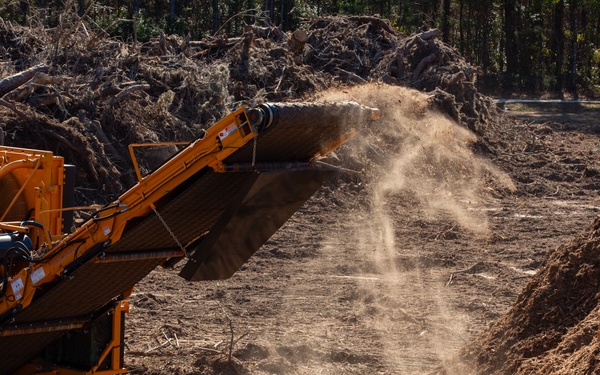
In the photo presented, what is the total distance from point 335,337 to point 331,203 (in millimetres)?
6739

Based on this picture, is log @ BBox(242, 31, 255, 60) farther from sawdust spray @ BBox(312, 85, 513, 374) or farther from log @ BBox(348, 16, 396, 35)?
log @ BBox(348, 16, 396, 35)

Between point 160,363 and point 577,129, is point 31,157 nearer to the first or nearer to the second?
point 160,363

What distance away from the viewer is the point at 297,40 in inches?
793

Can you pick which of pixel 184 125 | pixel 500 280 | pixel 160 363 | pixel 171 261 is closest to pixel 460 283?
pixel 500 280

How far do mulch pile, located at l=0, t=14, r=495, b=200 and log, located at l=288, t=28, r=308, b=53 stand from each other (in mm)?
25

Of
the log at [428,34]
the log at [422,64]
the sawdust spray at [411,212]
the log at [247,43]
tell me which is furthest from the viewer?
the log at [428,34]

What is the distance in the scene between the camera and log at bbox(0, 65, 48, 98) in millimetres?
13430

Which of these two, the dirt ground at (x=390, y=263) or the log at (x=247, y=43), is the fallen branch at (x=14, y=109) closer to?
the dirt ground at (x=390, y=263)

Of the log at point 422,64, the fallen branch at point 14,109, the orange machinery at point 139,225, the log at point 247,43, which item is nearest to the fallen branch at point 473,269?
the orange machinery at point 139,225

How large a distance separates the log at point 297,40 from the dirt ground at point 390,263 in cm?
277

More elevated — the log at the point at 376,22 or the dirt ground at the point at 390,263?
the log at the point at 376,22

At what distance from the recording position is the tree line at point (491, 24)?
119 feet

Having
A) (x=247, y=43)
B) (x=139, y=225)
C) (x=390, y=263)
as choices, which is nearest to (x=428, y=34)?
(x=247, y=43)

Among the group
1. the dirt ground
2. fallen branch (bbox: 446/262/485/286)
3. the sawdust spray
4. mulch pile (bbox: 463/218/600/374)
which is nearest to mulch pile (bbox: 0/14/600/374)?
mulch pile (bbox: 463/218/600/374)
